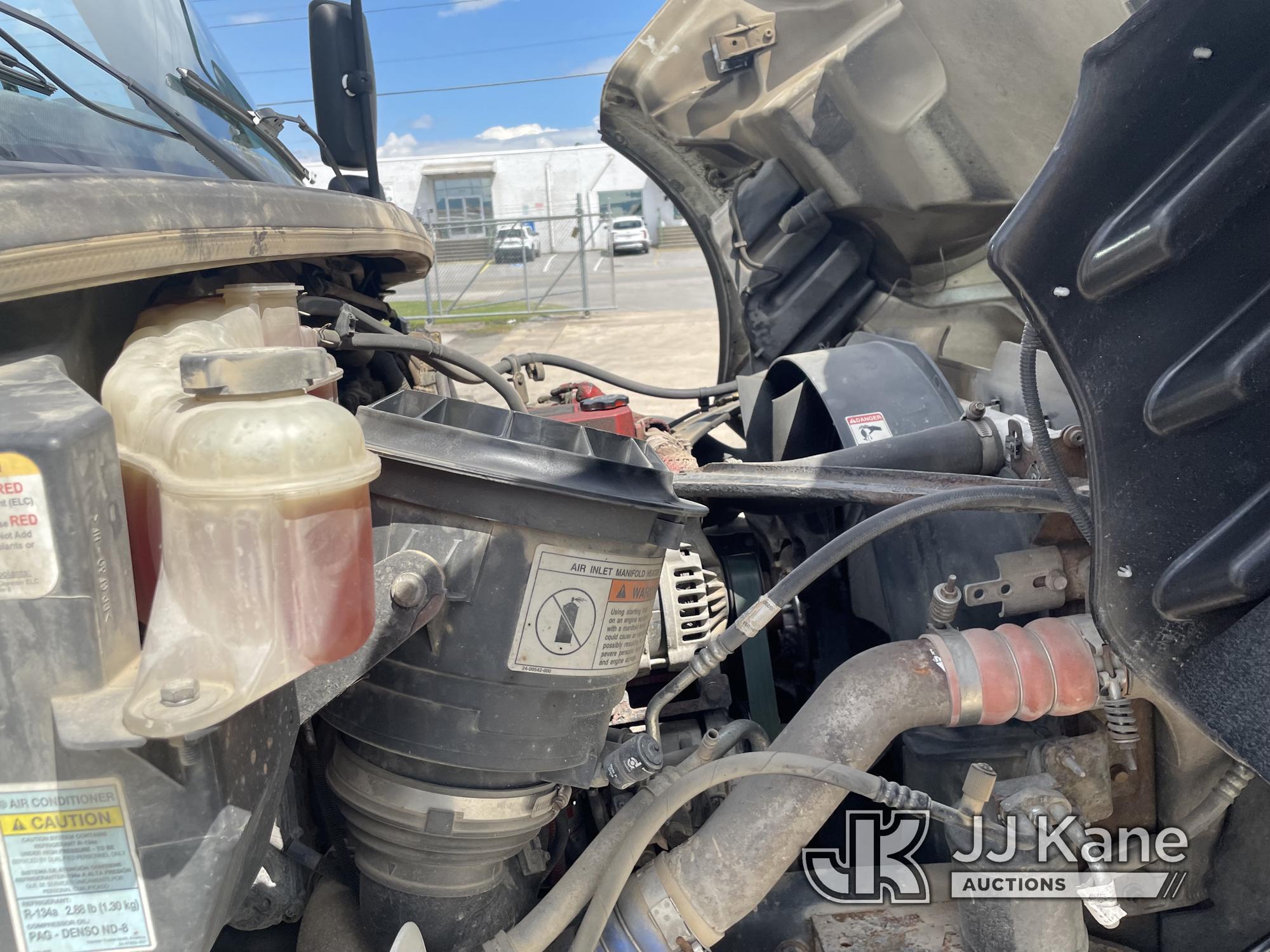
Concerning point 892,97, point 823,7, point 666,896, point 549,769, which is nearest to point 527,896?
point 666,896

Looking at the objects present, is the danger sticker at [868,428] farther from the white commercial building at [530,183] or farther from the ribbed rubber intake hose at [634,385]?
the white commercial building at [530,183]

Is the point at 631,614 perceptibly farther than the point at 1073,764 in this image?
No

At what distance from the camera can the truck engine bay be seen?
0.66m

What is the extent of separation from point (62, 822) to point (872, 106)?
2.33 m

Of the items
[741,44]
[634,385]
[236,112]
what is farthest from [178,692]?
[634,385]

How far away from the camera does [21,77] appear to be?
49.7 inches

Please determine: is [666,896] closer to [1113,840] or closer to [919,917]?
[919,917]

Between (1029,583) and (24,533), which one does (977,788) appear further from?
(24,533)

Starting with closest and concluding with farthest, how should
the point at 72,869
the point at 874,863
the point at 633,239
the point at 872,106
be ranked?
the point at 72,869 < the point at 874,863 < the point at 872,106 < the point at 633,239

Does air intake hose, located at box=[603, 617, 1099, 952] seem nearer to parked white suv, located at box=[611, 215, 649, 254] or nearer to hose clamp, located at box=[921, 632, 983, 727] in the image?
hose clamp, located at box=[921, 632, 983, 727]

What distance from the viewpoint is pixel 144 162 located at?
1.39 meters

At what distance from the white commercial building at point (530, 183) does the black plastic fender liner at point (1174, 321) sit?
36512 mm

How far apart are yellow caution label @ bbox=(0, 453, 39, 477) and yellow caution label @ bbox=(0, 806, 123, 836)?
11.1 inches

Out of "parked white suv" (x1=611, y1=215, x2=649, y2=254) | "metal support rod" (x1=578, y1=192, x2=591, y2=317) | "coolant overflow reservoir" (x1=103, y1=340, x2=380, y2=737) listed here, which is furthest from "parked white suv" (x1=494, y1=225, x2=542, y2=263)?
"coolant overflow reservoir" (x1=103, y1=340, x2=380, y2=737)
